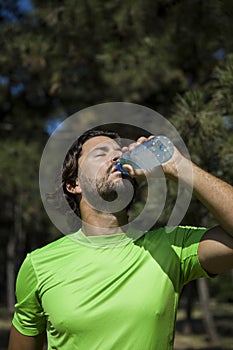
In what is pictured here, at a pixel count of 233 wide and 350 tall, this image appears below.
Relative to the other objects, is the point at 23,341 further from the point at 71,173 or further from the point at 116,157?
the point at 116,157

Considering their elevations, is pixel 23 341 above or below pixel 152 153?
below

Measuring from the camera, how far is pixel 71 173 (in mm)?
2420

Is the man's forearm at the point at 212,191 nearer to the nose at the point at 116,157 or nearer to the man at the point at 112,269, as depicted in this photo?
the man at the point at 112,269

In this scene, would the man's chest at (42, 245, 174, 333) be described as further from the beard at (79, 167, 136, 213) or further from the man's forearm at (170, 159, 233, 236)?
the man's forearm at (170, 159, 233, 236)

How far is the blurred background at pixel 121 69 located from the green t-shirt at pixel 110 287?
1.39m

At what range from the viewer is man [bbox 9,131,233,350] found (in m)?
2.01

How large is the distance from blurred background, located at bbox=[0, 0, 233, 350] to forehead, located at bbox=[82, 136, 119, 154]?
3.54 feet

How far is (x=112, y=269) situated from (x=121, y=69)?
17.7 feet

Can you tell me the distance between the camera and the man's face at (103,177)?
215 centimetres

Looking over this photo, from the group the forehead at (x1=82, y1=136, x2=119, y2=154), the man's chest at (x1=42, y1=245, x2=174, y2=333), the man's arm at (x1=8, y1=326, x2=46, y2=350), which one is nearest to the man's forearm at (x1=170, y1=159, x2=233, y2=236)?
the man's chest at (x1=42, y1=245, x2=174, y2=333)

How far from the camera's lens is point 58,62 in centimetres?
704

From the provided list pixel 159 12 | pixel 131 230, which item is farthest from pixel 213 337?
pixel 131 230

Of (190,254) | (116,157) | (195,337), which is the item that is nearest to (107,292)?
(190,254)

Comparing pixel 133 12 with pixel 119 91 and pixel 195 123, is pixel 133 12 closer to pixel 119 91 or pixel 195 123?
pixel 195 123
